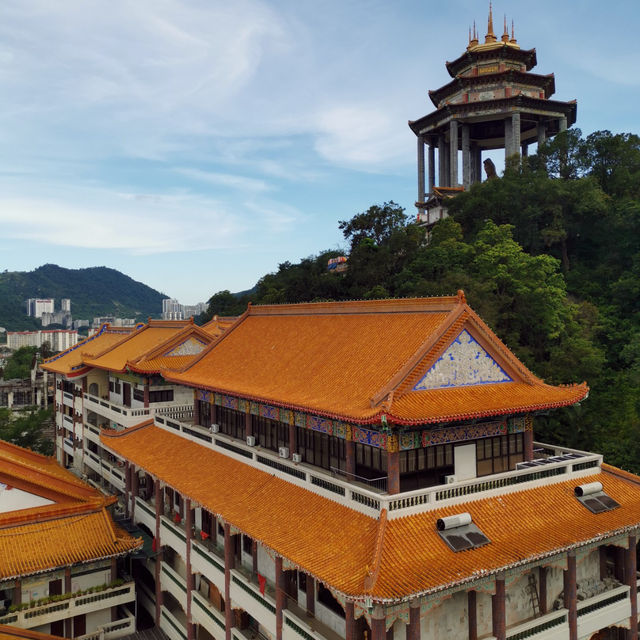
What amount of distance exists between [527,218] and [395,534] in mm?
38564

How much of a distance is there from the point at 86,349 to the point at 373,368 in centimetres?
3496

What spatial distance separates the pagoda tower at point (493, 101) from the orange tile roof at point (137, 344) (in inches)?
1352

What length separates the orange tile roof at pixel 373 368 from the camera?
1636 cm

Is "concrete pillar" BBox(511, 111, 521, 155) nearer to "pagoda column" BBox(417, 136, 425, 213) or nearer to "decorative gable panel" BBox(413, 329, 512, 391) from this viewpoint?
"pagoda column" BBox(417, 136, 425, 213)

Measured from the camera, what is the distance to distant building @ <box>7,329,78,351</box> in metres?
152

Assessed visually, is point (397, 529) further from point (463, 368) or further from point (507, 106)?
point (507, 106)

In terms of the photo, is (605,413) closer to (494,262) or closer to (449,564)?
(494,262)

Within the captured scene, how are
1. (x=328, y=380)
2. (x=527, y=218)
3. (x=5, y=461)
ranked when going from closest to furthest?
(x=328, y=380), (x=5, y=461), (x=527, y=218)

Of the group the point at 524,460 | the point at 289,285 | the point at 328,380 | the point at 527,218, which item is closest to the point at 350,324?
the point at 328,380

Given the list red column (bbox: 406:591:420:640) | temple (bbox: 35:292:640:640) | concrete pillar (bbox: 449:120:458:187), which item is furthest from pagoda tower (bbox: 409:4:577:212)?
red column (bbox: 406:591:420:640)

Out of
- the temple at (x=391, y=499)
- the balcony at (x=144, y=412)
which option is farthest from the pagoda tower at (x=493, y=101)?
the temple at (x=391, y=499)

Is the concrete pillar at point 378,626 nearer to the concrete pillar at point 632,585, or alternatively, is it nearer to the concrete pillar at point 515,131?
the concrete pillar at point 632,585

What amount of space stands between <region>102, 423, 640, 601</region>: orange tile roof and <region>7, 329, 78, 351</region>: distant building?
133 m

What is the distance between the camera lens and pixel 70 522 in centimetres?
2394
